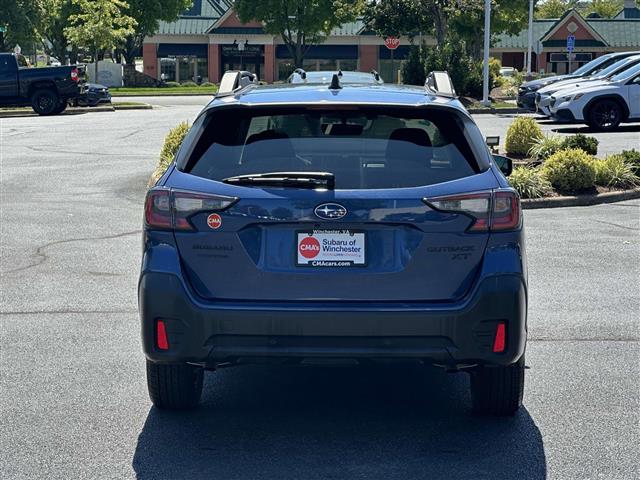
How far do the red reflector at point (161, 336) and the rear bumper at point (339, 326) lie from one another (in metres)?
0.03

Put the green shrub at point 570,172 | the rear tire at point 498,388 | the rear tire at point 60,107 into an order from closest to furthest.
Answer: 1. the rear tire at point 498,388
2. the green shrub at point 570,172
3. the rear tire at point 60,107

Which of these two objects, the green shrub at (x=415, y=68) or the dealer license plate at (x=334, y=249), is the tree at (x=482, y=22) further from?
the dealer license plate at (x=334, y=249)

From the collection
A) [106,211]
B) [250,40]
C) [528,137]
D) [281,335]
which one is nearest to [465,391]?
[281,335]

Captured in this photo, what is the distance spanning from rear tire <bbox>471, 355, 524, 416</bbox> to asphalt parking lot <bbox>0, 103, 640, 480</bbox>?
0.09 m

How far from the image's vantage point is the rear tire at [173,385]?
576cm

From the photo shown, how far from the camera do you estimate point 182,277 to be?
5.21m

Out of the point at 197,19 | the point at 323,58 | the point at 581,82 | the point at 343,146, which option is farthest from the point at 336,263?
the point at 197,19

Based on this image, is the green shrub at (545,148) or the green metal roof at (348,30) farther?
the green metal roof at (348,30)

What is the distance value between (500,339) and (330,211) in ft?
3.32

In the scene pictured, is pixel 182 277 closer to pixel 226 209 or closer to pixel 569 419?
pixel 226 209

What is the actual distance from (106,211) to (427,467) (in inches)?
384

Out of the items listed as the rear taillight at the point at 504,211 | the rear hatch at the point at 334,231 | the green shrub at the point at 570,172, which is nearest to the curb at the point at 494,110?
the green shrub at the point at 570,172

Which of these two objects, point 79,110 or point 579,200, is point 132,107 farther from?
point 579,200

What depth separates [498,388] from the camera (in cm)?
573
